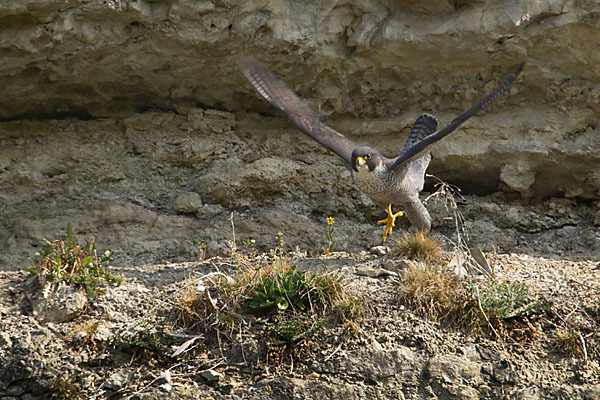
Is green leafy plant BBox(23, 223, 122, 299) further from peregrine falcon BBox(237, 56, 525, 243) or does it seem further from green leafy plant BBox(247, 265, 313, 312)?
peregrine falcon BBox(237, 56, 525, 243)

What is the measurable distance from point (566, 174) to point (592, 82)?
3.04ft

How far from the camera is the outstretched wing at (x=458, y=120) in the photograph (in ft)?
16.5

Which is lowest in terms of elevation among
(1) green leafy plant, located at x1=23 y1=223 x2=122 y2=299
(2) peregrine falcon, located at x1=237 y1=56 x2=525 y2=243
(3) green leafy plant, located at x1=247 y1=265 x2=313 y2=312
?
(1) green leafy plant, located at x1=23 y1=223 x2=122 y2=299

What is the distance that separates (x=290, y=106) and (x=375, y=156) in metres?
1.05

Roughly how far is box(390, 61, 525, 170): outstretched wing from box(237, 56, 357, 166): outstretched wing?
651 millimetres

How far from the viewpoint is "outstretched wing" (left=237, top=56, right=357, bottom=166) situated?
19.6ft

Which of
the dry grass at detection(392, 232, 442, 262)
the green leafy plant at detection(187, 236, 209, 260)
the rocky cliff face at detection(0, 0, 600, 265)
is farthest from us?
the rocky cliff face at detection(0, 0, 600, 265)

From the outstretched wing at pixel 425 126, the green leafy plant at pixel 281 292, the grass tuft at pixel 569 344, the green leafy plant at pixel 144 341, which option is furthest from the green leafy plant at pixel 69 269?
the grass tuft at pixel 569 344

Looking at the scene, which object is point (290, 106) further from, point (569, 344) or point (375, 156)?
point (569, 344)

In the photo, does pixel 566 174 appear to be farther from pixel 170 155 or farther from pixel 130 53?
pixel 130 53

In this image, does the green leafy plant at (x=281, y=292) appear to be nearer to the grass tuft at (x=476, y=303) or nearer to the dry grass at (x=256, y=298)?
the dry grass at (x=256, y=298)

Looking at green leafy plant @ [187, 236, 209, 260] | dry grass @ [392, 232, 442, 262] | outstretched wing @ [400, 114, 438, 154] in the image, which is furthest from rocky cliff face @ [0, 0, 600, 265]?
dry grass @ [392, 232, 442, 262]

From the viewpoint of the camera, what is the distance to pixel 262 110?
7.28 metres

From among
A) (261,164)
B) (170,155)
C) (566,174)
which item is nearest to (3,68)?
(170,155)
